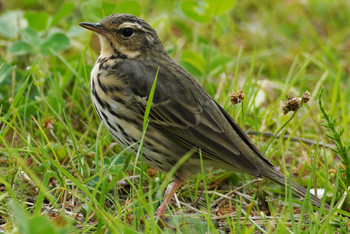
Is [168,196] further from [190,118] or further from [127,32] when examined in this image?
[127,32]

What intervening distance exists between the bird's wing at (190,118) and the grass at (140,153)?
33 centimetres

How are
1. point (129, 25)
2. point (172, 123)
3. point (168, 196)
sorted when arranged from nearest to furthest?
point (168, 196) < point (172, 123) < point (129, 25)

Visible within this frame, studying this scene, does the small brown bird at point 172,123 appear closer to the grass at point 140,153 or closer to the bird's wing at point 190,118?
the bird's wing at point 190,118

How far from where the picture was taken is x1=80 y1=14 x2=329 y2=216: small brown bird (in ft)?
14.1

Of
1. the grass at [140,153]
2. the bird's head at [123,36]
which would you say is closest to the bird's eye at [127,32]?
the bird's head at [123,36]

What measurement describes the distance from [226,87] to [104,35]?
165cm

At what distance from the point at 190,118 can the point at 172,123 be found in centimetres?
14

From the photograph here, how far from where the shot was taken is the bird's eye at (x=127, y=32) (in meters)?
4.84

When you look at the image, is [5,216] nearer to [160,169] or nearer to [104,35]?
[160,169]

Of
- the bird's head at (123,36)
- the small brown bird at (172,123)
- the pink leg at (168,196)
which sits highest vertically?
the bird's head at (123,36)

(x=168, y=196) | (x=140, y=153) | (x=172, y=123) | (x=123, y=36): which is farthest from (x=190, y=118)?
(x=123, y=36)

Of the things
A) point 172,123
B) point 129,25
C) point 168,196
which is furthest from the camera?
point 129,25

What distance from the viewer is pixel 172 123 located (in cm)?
439

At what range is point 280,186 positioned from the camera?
15.4 ft
